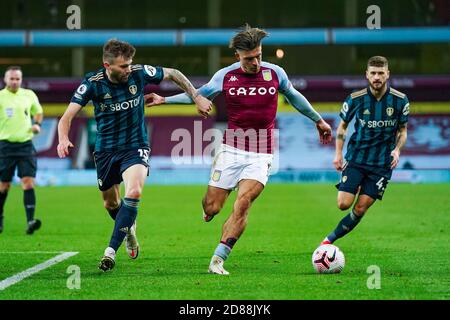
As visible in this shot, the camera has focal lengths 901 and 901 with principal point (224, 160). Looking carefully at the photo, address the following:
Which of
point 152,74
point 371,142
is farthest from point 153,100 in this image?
point 371,142

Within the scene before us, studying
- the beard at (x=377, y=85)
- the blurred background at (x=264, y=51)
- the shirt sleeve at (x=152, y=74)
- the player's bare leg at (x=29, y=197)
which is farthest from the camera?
the blurred background at (x=264, y=51)

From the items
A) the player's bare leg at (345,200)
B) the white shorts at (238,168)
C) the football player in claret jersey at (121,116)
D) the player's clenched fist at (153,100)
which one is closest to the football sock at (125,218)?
the football player in claret jersey at (121,116)

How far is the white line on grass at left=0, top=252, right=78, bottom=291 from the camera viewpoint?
8031 millimetres

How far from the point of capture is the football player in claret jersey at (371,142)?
33.1 ft

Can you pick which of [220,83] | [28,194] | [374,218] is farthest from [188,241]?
[374,218]

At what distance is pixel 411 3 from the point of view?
1587 inches

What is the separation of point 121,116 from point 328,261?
2.57m

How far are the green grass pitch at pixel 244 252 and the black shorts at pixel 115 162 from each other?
920 millimetres

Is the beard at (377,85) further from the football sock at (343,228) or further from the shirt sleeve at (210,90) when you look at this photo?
the shirt sleeve at (210,90)

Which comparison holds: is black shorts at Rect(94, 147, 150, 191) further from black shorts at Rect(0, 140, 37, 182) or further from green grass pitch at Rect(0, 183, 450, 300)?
black shorts at Rect(0, 140, 37, 182)

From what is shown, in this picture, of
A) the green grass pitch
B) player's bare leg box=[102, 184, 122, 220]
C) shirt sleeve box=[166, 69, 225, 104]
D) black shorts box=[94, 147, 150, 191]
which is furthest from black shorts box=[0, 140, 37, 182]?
shirt sleeve box=[166, 69, 225, 104]

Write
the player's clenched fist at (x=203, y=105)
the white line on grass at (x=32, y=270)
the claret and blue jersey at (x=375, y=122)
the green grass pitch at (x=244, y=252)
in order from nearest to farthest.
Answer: the green grass pitch at (x=244, y=252) < the white line on grass at (x=32, y=270) < the player's clenched fist at (x=203, y=105) < the claret and blue jersey at (x=375, y=122)

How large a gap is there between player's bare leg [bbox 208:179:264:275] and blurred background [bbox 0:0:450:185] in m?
30.4
